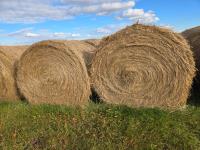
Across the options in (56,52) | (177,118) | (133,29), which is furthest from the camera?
(56,52)

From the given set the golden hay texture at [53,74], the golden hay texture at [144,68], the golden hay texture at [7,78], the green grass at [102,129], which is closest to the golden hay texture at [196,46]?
the golden hay texture at [144,68]

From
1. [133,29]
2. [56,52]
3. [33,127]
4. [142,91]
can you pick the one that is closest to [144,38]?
[133,29]

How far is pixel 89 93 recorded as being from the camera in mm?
10898

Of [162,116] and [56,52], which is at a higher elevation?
[56,52]

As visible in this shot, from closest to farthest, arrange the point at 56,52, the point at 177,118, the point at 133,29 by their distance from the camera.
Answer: the point at 177,118 → the point at 133,29 → the point at 56,52

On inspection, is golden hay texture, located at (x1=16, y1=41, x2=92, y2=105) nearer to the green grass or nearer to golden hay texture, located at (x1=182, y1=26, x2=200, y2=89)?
the green grass

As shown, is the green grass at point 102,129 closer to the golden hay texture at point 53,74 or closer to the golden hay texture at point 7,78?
the golden hay texture at point 53,74

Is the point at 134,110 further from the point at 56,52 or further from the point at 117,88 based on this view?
the point at 56,52

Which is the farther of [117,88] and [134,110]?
[117,88]

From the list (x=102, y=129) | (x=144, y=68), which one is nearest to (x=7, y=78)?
(x=144, y=68)

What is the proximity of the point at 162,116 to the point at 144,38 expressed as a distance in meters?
1.96

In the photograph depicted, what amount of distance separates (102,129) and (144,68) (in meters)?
2.16

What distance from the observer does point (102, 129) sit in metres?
8.98

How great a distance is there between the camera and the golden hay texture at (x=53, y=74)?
10906mm
